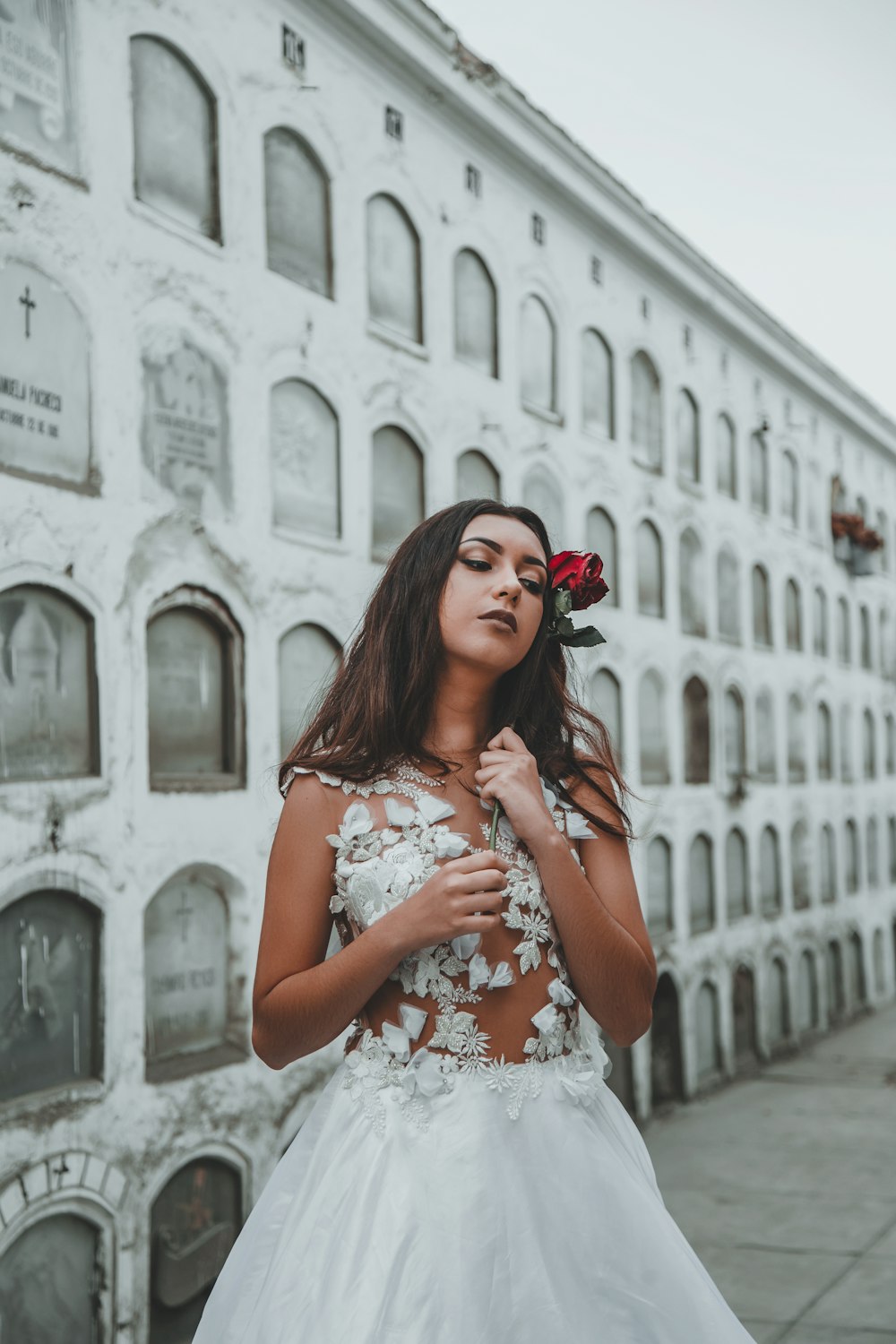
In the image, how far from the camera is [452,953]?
65.7 inches

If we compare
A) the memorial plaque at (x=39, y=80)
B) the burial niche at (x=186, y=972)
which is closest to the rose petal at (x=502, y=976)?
the burial niche at (x=186, y=972)

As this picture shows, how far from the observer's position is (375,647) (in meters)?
1.82

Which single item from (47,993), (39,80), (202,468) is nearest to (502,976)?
(47,993)

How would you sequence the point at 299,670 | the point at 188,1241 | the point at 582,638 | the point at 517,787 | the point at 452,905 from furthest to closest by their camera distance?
1. the point at 299,670
2. the point at 188,1241
3. the point at 582,638
4. the point at 517,787
5. the point at 452,905

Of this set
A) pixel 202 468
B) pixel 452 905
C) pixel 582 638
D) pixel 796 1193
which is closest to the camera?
pixel 452 905

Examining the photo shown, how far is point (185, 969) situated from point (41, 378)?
160cm

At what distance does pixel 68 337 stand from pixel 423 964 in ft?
7.38

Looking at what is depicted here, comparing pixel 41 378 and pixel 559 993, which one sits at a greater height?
pixel 41 378

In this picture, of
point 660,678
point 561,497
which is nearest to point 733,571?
point 660,678

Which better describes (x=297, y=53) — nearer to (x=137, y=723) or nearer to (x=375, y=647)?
(x=137, y=723)

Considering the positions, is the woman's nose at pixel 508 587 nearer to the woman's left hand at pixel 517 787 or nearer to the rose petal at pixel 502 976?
the woman's left hand at pixel 517 787

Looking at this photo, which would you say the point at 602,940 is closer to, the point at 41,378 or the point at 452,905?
the point at 452,905

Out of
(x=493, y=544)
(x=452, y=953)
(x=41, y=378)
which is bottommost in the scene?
(x=452, y=953)

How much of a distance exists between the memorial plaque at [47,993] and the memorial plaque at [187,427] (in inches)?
45.8
